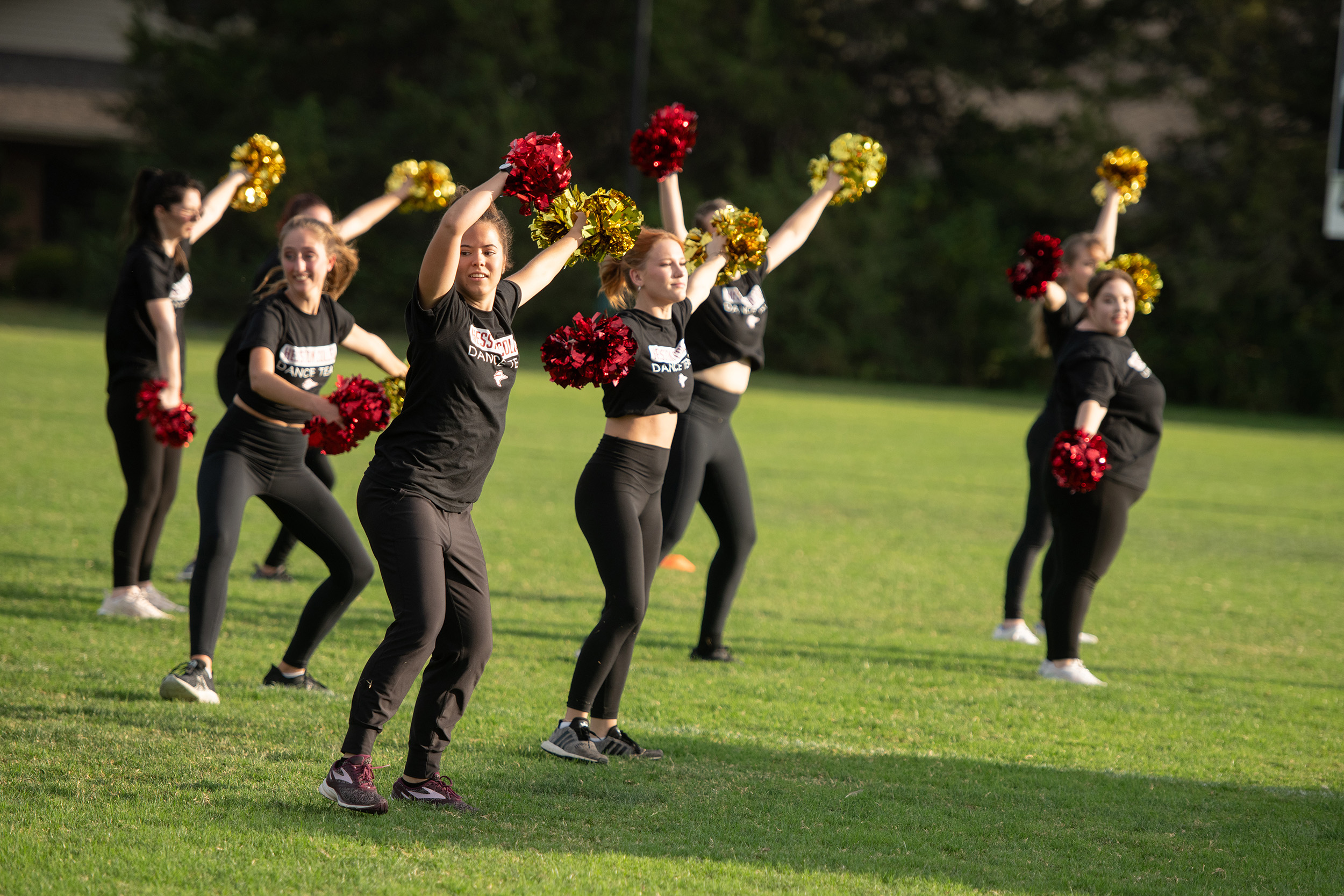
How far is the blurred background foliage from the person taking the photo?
29.9m

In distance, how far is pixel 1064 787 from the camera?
4.87m

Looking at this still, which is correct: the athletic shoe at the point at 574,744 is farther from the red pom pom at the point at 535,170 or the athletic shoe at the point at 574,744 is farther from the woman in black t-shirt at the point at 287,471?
the red pom pom at the point at 535,170

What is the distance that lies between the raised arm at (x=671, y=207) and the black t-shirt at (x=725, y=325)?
61 centimetres

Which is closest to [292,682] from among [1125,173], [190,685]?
[190,685]

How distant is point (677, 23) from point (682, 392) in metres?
31.3

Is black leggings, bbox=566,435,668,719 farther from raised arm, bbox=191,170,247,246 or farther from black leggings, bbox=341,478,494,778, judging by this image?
raised arm, bbox=191,170,247,246

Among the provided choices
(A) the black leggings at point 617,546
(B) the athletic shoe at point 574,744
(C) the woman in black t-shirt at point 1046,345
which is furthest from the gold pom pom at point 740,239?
(C) the woman in black t-shirt at point 1046,345

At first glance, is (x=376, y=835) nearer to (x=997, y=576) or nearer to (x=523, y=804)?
(x=523, y=804)

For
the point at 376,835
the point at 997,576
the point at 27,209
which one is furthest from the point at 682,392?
the point at 27,209

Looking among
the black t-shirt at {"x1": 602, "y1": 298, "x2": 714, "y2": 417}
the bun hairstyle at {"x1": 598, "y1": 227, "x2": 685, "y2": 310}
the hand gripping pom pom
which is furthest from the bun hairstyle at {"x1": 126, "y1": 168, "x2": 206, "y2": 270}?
the black t-shirt at {"x1": 602, "y1": 298, "x2": 714, "y2": 417}

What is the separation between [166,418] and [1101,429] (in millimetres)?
4621

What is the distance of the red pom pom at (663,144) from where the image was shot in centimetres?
559

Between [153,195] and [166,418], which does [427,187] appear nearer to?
[153,195]

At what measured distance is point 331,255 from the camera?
226 inches
